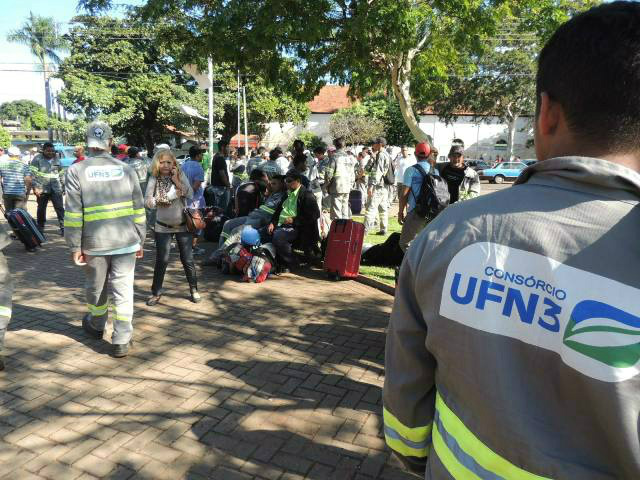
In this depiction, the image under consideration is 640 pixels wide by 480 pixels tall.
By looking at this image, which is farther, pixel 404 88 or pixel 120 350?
pixel 404 88

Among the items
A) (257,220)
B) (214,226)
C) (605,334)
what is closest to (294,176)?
(257,220)

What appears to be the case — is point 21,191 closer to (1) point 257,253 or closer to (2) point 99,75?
(1) point 257,253

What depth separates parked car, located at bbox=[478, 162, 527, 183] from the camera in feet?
102

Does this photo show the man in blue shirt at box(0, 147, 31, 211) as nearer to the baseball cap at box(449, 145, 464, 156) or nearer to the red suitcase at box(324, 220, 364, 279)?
the red suitcase at box(324, 220, 364, 279)

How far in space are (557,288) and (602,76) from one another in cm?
47

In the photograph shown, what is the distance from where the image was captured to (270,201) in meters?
7.68

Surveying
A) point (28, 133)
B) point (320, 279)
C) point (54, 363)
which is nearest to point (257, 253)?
point (320, 279)

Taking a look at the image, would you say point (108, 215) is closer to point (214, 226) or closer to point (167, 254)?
point (167, 254)

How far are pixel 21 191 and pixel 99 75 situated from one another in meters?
24.5

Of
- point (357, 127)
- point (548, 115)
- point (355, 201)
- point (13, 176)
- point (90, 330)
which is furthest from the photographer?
point (357, 127)

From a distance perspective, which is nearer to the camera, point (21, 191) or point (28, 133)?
point (21, 191)

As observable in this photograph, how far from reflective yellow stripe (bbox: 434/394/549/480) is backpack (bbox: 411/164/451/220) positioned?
402 cm

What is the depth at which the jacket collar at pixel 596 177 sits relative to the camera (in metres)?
0.96

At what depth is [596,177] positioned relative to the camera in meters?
0.97
